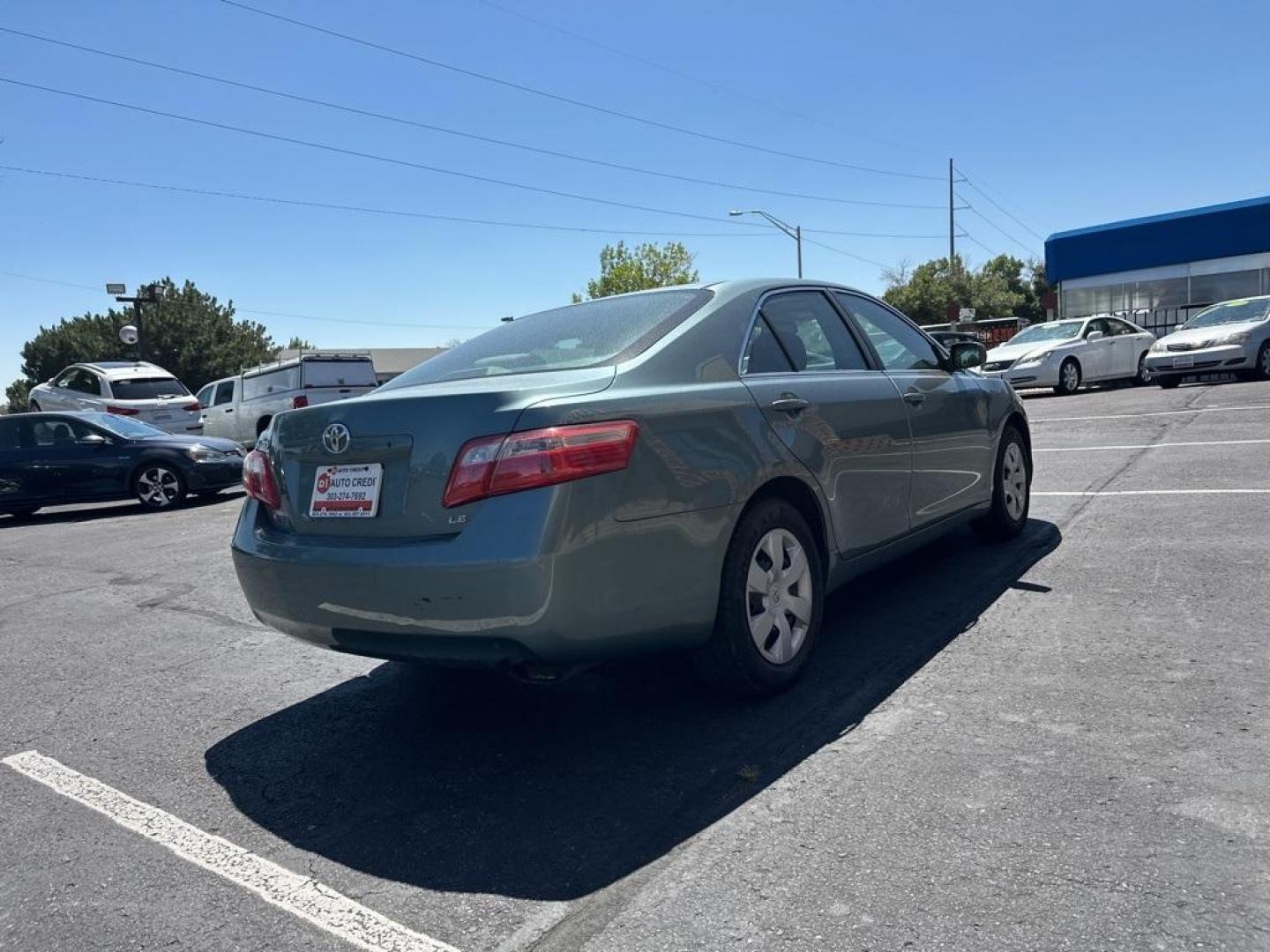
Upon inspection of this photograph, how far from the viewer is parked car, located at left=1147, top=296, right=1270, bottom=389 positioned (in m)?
16.7

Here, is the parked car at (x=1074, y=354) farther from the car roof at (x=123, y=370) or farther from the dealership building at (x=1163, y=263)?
the car roof at (x=123, y=370)

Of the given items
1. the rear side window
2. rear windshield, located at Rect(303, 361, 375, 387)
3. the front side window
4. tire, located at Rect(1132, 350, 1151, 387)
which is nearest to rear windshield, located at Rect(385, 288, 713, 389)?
the rear side window

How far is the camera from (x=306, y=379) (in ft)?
64.8

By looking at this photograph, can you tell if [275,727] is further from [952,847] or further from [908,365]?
[908,365]

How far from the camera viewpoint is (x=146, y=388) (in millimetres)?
19812

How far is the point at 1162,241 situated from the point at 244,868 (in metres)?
41.0

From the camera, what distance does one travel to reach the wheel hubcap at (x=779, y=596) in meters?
3.49

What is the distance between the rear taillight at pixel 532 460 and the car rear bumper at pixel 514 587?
56 millimetres

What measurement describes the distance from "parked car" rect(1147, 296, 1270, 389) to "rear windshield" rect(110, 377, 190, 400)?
739 inches

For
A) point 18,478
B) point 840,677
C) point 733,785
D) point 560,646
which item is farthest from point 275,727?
point 18,478

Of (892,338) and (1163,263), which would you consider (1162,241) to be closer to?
(1163,263)

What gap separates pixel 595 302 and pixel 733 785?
228 centimetres

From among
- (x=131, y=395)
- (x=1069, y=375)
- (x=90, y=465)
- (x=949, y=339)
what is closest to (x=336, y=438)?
(x=949, y=339)

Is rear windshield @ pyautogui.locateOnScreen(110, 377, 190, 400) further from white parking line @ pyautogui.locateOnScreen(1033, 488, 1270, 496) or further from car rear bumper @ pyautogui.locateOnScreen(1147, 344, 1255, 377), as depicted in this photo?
car rear bumper @ pyautogui.locateOnScreen(1147, 344, 1255, 377)
